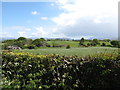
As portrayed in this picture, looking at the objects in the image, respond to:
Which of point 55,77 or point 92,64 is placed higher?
point 92,64

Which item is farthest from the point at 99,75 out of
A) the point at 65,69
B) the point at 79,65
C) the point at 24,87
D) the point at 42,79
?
the point at 24,87

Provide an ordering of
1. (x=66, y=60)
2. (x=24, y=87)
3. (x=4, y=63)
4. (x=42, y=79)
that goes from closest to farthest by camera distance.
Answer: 1. (x=24, y=87)
2. (x=42, y=79)
3. (x=66, y=60)
4. (x=4, y=63)

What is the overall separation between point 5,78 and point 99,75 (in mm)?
3098

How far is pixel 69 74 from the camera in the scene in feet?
14.5

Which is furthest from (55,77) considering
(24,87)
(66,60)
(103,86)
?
(103,86)

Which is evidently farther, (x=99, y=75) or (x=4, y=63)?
(x=4, y=63)

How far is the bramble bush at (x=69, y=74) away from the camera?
13.6 ft

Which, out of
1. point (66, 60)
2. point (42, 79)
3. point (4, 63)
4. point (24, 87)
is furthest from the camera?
point (4, 63)

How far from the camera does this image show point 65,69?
Result: 445cm

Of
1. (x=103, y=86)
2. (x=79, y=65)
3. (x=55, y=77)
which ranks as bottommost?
(x=103, y=86)

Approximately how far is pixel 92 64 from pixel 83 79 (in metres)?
Result: 0.57

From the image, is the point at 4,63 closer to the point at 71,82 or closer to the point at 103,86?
the point at 71,82

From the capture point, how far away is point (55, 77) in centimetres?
430

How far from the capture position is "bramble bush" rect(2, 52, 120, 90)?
415cm
